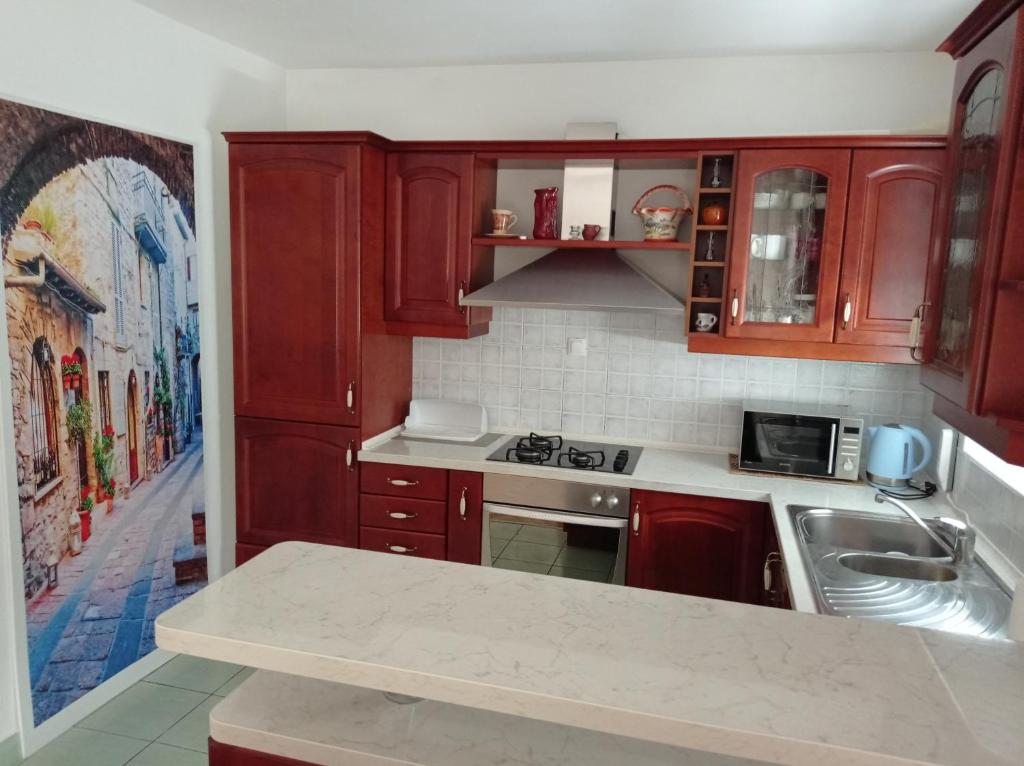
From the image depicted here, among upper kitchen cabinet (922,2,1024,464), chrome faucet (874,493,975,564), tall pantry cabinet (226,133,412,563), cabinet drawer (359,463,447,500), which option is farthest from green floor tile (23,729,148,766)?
upper kitchen cabinet (922,2,1024,464)

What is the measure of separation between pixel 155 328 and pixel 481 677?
2392 millimetres

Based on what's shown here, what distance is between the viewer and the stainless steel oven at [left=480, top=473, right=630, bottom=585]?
3012 mm

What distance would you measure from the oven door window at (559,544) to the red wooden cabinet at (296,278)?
79 cm

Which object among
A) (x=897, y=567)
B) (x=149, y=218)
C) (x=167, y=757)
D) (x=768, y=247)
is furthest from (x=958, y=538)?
(x=149, y=218)

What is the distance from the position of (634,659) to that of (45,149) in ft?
7.80

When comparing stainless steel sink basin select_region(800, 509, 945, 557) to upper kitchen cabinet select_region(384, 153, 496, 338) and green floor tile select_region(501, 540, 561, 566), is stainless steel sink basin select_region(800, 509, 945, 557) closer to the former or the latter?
green floor tile select_region(501, 540, 561, 566)

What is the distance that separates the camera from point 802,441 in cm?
302

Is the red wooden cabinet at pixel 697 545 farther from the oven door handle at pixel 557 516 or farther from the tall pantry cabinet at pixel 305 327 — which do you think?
the tall pantry cabinet at pixel 305 327

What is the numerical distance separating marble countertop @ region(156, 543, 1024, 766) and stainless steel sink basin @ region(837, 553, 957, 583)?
1.09 m

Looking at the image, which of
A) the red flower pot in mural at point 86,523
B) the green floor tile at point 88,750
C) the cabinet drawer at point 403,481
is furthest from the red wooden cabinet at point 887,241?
the green floor tile at point 88,750

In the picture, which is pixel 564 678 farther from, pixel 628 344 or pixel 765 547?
pixel 628 344

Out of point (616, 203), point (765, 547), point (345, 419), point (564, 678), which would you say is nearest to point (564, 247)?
point (616, 203)

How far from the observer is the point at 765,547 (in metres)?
2.83

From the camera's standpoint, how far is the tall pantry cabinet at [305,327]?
307cm
